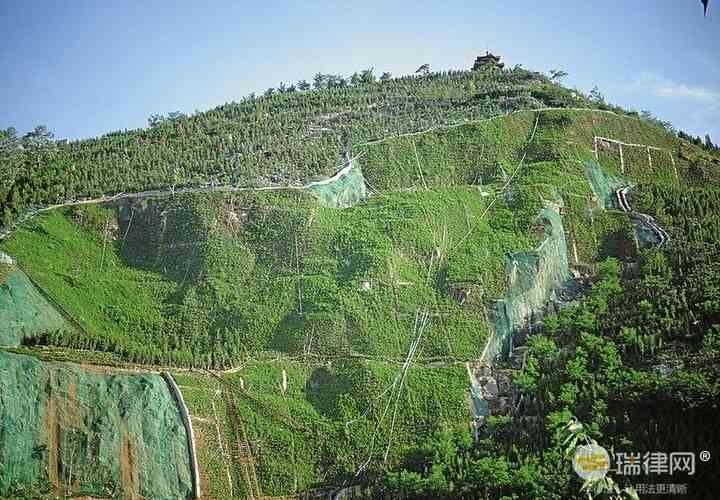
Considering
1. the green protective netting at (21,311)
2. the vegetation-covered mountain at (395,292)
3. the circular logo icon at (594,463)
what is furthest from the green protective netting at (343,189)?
the circular logo icon at (594,463)

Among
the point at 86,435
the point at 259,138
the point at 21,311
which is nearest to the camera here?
the point at 86,435

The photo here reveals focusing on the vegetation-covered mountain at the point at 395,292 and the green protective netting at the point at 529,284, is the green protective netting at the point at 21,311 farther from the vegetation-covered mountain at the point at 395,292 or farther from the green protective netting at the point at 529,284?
the green protective netting at the point at 529,284

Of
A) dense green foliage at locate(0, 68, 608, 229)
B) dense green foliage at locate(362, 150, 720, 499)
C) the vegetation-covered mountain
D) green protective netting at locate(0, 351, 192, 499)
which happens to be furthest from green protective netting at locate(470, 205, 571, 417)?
green protective netting at locate(0, 351, 192, 499)

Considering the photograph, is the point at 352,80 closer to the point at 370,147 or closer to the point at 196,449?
the point at 370,147

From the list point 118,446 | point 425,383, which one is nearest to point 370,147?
point 425,383

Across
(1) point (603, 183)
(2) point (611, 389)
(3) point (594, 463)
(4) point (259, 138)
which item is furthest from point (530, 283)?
(3) point (594, 463)

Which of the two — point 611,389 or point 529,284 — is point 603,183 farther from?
point 611,389
